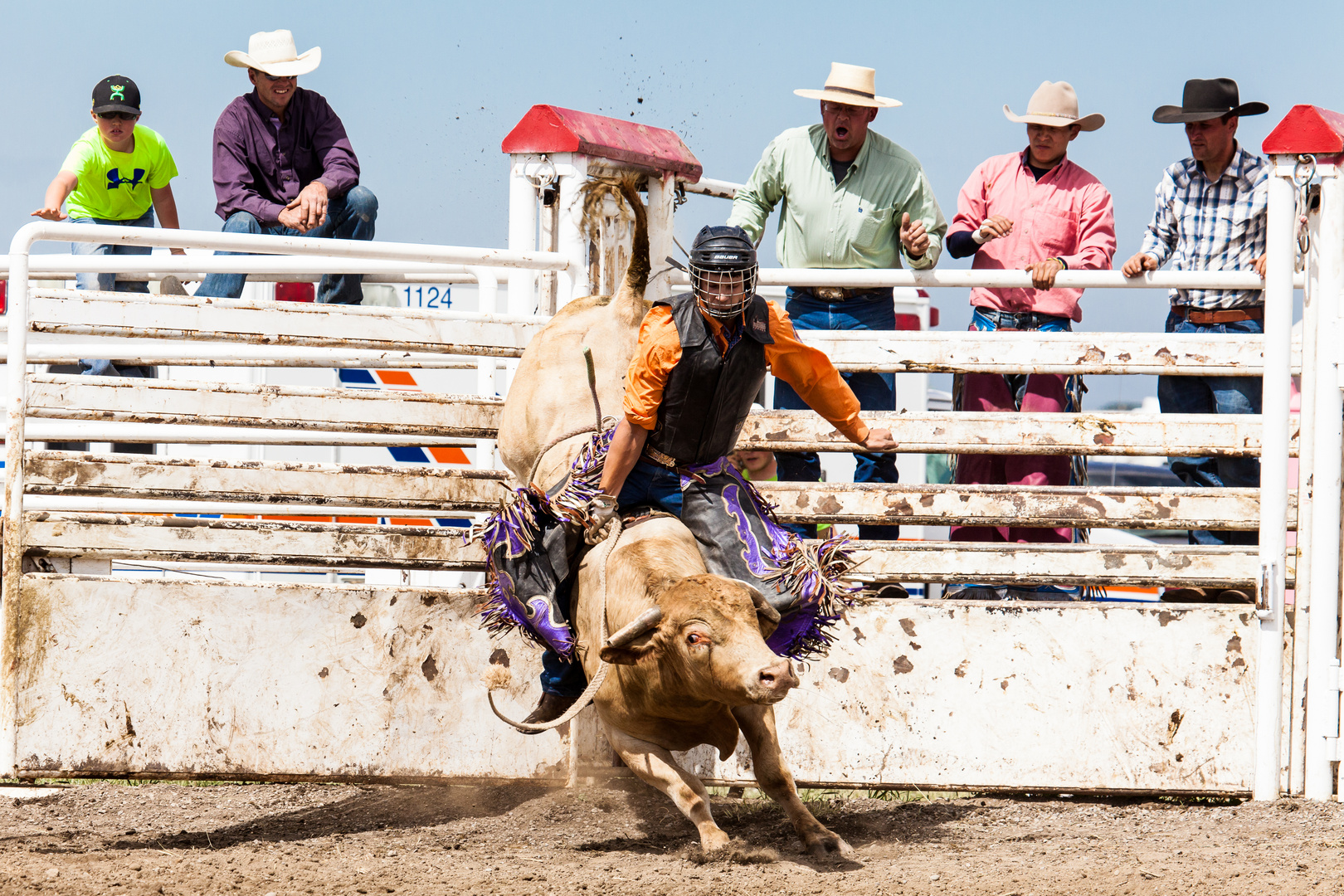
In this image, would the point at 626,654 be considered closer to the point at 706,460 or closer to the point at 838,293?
the point at 706,460

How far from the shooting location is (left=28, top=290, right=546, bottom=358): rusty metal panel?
18.0 ft

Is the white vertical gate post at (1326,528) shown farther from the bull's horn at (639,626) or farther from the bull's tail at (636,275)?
the bull's horn at (639,626)

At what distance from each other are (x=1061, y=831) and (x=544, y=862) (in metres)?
1.77

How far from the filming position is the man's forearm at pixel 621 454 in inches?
185

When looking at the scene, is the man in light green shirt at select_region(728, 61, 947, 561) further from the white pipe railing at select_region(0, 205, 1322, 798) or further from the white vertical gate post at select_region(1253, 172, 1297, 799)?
the white vertical gate post at select_region(1253, 172, 1297, 799)

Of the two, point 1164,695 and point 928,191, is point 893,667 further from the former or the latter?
point 928,191

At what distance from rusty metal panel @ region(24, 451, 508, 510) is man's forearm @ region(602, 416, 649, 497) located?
0.99 metres

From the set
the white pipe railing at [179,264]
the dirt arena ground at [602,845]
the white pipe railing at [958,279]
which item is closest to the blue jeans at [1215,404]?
the white pipe railing at [958,279]

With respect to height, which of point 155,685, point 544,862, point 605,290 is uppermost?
point 605,290

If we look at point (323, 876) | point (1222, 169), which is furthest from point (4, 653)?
point (1222, 169)

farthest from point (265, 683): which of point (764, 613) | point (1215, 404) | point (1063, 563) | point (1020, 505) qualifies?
point (1215, 404)

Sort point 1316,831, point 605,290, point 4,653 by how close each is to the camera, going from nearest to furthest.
Answer: point 1316,831
point 4,653
point 605,290

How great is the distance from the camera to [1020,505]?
18.3ft

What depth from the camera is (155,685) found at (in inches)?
215
